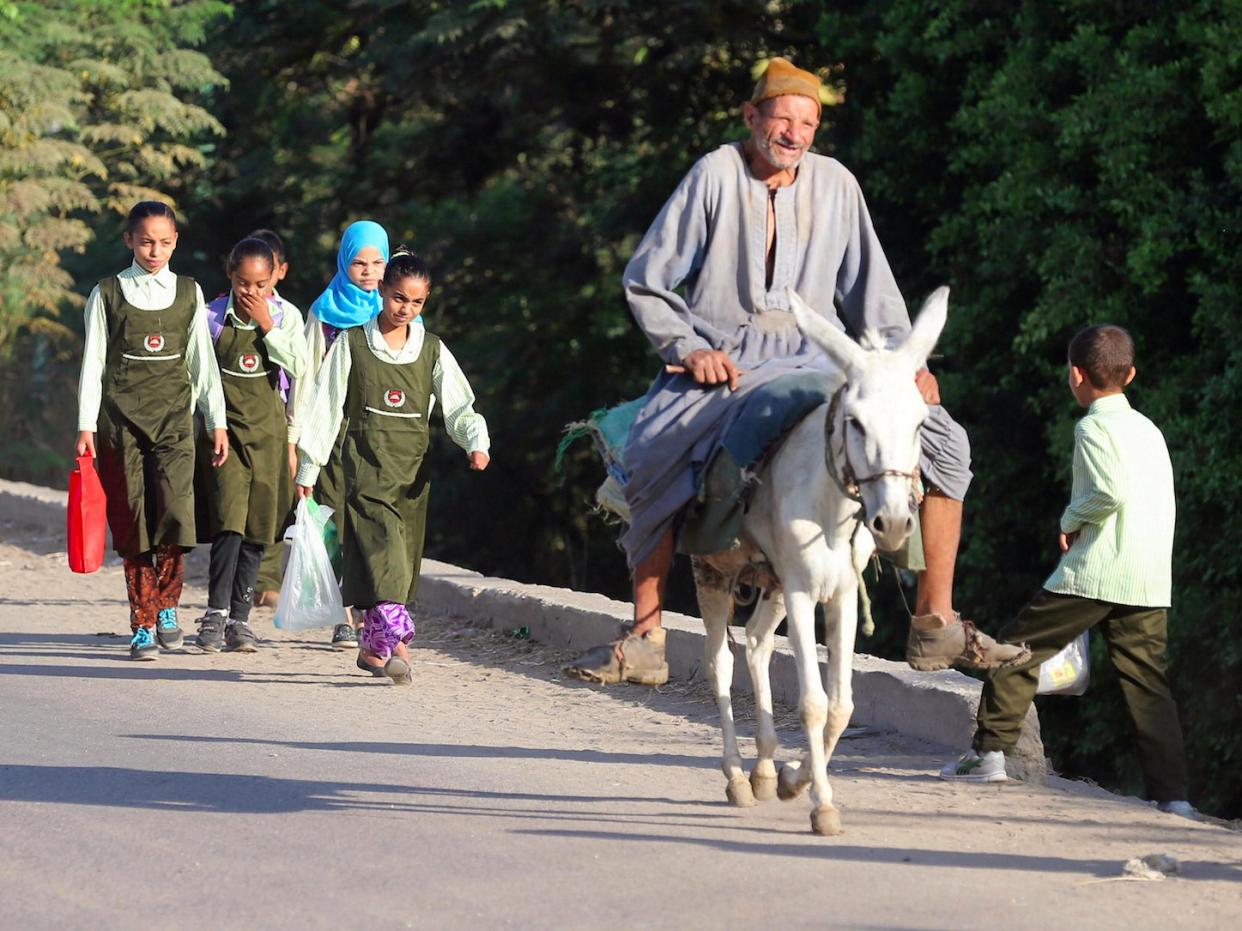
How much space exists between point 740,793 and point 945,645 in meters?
0.87

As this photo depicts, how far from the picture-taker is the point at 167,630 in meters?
10.6

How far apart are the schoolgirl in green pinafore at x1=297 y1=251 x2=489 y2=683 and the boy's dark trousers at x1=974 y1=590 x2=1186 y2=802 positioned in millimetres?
3081

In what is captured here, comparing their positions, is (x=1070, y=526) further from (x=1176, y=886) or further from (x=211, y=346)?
(x=211, y=346)

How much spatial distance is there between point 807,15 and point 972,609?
6.61 metres

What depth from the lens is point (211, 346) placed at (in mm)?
10492

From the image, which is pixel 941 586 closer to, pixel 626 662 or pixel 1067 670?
pixel 1067 670

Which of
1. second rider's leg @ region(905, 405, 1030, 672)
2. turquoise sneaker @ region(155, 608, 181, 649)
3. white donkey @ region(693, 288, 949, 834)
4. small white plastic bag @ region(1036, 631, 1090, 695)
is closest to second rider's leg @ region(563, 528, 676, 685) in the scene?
white donkey @ region(693, 288, 949, 834)

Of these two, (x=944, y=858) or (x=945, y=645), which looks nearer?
(x=944, y=858)

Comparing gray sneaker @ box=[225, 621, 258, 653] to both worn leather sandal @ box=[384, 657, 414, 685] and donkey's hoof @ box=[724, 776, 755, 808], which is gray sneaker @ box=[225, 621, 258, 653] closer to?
worn leather sandal @ box=[384, 657, 414, 685]

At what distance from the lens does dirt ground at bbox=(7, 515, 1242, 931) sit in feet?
17.9

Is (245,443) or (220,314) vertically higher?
(220,314)

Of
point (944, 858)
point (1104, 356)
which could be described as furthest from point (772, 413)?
point (1104, 356)

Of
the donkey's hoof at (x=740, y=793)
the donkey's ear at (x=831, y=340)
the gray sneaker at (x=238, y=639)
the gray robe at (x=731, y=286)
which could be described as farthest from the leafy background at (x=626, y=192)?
the donkey's ear at (x=831, y=340)

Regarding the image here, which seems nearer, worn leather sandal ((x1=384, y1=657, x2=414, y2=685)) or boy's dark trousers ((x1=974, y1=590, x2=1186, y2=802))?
boy's dark trousers ((x1=974, y1=590, x2=1186, y2=802))
